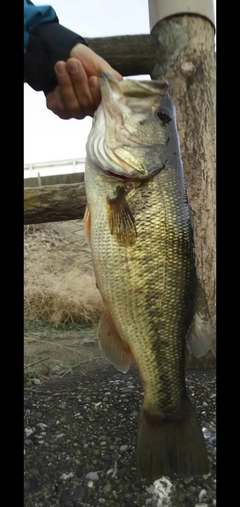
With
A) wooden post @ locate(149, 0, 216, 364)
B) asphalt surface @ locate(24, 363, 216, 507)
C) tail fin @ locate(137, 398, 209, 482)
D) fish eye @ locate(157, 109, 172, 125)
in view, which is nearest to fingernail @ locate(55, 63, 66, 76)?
fish eye @ locate(157, 109, 172, 125)

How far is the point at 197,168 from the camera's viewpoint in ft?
5.74

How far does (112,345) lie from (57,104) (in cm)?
65

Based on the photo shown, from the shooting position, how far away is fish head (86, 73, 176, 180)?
95cm

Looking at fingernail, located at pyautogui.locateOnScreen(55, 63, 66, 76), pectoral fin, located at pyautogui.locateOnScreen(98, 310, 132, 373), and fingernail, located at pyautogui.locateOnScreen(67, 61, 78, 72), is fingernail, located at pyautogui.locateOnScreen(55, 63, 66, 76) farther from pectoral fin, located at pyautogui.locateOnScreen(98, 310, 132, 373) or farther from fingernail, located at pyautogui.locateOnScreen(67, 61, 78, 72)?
pectoral fin, located at pyautogui.locateOnScreen(98, 310, 132, 373)

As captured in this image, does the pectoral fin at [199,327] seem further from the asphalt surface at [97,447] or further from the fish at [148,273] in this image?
the asphalt surface at [97,447]

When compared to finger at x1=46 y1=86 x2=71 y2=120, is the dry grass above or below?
below

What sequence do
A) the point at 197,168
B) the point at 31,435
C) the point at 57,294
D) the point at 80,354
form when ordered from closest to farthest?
the point at 31,435 → the point at 197,168 → the point at 80,354 → the point at 57,294

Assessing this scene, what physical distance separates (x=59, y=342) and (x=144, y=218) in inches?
76.6

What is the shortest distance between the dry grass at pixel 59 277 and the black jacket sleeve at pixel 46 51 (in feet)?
6.85

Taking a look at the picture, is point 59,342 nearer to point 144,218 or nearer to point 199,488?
point 199,488

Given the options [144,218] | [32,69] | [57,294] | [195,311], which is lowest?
[57,294]

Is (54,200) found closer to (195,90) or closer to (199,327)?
(195,90)

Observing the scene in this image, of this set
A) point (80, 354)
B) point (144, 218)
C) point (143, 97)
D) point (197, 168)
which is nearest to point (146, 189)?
point (144, 218)

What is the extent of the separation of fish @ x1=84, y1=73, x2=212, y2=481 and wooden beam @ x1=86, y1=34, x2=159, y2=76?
699 millimetres
